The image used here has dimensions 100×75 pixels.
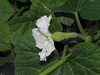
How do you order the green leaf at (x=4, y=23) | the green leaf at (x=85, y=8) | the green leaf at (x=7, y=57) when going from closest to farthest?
1. the green leaf at (x=85, y=8)
2. the green leaf at (x=4, y=23)
3. the green leaf at (x=7, y=57)

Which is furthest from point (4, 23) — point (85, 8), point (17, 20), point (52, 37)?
point (85, 8)

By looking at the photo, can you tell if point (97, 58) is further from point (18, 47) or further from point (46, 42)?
point (18, 47)

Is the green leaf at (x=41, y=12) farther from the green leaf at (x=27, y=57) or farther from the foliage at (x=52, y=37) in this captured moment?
the green leaf at (x=27, y=57)

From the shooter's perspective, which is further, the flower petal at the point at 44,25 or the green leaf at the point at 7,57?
the green leaf at the point at 7,57

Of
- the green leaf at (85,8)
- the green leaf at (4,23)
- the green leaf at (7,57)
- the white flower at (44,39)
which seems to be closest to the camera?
the white flower at (44,39)

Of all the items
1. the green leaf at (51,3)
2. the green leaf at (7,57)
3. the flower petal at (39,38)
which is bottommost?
the green leaf at (7,57)

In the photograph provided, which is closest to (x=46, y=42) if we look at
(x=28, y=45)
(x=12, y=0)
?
(x=28, y=45)

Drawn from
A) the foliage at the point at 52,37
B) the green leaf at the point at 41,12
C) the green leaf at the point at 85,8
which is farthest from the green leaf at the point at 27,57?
the green leaf at the point at 85,8
